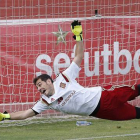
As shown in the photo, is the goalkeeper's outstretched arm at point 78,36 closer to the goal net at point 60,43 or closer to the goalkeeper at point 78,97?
the goalkeeper at point 78,97

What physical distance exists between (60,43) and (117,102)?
14.9 ft

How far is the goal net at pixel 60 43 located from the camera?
13.2 metres

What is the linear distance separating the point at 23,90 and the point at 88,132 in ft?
7.05

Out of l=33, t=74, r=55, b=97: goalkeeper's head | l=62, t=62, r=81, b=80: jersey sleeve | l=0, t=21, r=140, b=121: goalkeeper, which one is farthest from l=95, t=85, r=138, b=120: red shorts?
l=33, t=74, r=55, b=97: goalkeeper's head

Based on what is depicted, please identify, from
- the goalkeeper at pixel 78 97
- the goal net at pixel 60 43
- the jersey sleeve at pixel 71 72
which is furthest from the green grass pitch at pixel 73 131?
the jersey sleeve at pixel 71 72

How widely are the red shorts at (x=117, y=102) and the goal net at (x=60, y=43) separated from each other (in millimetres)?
4183

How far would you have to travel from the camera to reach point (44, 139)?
36.2 feet

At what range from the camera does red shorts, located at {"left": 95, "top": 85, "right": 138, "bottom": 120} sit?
30.1ft

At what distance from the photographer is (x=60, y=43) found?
1355 cm

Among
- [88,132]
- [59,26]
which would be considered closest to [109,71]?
[59,26]

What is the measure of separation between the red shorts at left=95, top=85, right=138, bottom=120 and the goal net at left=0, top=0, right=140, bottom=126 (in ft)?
13.7

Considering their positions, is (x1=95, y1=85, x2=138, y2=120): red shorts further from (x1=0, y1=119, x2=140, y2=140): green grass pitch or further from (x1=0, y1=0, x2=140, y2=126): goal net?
(x1=0, y1=0, x2=140, y2=126): goal net

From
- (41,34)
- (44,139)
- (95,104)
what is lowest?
(44,139)

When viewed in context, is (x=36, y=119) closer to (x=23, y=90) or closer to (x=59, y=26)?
(x=23, y=90)
